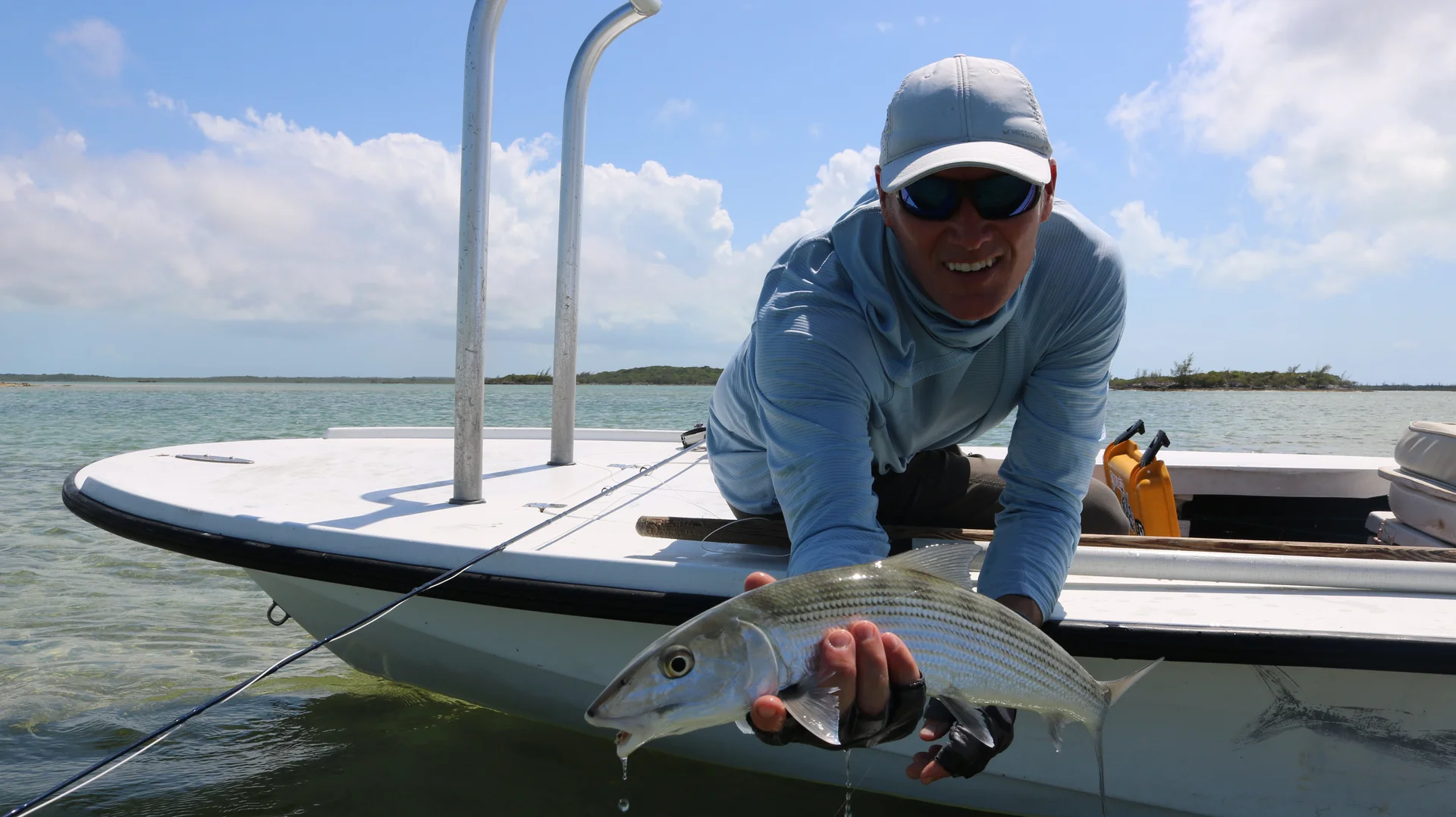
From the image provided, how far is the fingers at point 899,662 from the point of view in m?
1.41

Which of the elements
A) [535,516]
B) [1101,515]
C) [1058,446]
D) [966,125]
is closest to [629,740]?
[966,125]

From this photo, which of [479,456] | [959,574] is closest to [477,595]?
[479,456]

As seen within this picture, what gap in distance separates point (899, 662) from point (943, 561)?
279mm

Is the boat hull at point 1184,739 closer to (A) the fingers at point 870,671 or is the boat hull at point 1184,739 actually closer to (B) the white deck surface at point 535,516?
(B) the white deck surface at point 535,516

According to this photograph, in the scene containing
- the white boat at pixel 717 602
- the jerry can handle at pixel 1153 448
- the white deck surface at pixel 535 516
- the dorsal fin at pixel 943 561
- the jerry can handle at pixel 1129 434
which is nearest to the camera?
the dorsal fin at pixel 943 561

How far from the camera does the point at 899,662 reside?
142cm

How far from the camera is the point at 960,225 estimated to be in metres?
1.86

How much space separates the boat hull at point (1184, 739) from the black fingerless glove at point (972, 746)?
31.2 inches

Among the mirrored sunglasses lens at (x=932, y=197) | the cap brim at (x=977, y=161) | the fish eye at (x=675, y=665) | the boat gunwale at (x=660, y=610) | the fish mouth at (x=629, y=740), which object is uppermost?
the cap brim at (x=977, y=161)

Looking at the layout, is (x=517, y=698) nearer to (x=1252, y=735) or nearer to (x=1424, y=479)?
(x=1252, y=735)

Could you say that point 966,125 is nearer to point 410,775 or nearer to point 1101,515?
point 1101,515

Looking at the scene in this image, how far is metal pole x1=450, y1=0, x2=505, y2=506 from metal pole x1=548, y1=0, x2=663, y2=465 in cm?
129

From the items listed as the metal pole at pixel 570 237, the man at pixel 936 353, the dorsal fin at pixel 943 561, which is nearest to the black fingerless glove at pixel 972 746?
the man at pixel 936 353

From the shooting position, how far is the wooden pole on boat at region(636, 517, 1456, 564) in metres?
2.71
